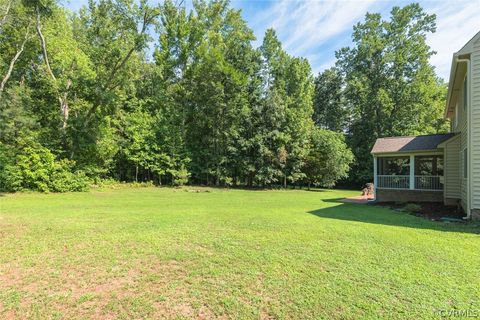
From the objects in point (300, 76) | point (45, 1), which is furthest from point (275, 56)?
point (45, 1)

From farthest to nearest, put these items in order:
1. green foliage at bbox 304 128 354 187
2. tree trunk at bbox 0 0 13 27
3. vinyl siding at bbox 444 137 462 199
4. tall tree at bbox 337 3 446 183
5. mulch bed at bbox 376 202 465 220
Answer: tall tree at bbox 337 3 446 183
green foliage at bbox 304 128 354 187
tree trunk at bbox 0 0 13 27
vinyl siding at bbox 444 137 462 199
mulch bed at bbox 376 202 465 220

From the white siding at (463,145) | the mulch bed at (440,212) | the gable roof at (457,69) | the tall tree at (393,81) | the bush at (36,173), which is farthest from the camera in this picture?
the tall tree at (393,81)

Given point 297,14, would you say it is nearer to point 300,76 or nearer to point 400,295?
point 300,76

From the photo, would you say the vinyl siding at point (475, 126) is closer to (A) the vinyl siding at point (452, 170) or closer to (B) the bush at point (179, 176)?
(A) the vinyl siding at point (452, 170)

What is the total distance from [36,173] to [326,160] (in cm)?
2041

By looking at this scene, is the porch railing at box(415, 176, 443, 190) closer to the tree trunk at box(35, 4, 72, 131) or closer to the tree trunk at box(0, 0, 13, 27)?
the tree trunk at box(35, 4, 72, 131)

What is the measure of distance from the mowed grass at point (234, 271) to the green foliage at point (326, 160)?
1598cm

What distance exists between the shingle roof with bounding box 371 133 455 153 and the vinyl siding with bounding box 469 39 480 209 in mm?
4463

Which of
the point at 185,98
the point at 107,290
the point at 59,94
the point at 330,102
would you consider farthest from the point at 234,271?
the point at 330,102

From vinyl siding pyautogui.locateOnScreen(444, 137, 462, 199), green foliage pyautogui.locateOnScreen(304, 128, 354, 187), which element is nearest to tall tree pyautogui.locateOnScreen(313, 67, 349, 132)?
green foliage pyautogui.locateOnScreen(304, 128, 354, 187)

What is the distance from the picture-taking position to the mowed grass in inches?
118

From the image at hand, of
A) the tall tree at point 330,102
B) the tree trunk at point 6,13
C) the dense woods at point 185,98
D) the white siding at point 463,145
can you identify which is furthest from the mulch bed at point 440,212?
the tall tree at point 330,102

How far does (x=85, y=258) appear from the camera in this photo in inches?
173

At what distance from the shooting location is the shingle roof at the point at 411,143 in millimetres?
12477
